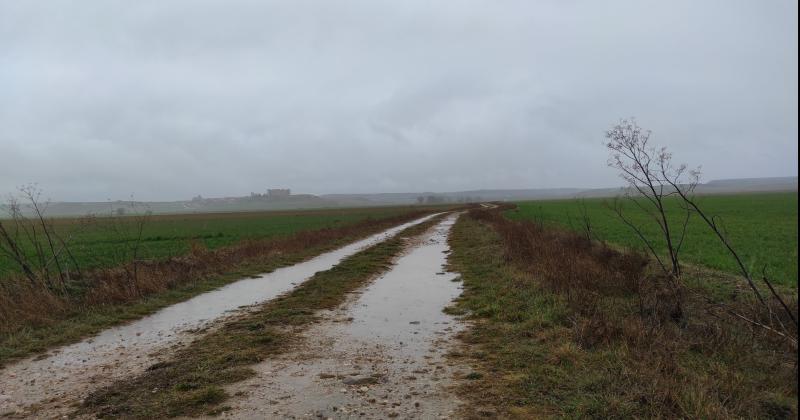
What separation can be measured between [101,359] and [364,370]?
4.35m

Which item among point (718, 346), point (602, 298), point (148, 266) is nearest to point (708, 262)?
point (602, 298)

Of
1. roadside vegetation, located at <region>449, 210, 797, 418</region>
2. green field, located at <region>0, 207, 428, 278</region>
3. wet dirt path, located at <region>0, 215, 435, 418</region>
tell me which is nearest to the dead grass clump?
green field, located at <region>0, 207, 428, 278</region>

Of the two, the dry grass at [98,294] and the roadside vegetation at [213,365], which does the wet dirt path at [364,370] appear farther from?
the dry grass at [98,294]

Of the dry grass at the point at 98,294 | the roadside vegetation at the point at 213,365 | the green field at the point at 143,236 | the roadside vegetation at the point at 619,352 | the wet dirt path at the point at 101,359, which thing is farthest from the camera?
the green field at the point at 143,236

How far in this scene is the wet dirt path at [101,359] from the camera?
5.38m

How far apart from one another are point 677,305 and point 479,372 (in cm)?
460

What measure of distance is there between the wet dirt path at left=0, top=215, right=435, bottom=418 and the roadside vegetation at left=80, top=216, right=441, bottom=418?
0.37 m

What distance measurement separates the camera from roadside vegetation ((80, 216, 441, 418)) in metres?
5.04

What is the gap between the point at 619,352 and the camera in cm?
595

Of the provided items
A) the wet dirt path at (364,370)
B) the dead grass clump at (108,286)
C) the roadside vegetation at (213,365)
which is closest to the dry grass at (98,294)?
the dead grass clump at (108,286)

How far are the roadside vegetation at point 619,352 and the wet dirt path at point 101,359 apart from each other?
494 cm

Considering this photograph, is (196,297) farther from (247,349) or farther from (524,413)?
(524,413)

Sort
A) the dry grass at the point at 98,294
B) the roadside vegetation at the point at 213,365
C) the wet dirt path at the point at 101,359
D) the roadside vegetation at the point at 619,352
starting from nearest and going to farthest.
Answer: the roadside vegetation at the point at 619,352 < the roadside vegetation at the point at 213,365 < the wet dirt path at the point at 101,359 < the dry grass at the point at 98,294

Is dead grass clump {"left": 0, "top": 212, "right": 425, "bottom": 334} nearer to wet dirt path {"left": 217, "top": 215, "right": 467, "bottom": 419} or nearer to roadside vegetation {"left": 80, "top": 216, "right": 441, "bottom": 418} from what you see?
roadside vegetation {"left": 80, "top": 216, "right": 441, "bottom": 418}
